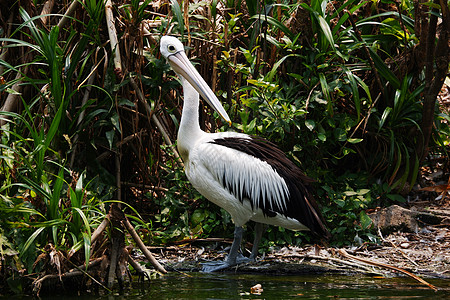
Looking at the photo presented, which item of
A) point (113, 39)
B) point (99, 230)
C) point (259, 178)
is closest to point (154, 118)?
point (113, 39)

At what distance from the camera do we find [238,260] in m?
5.14

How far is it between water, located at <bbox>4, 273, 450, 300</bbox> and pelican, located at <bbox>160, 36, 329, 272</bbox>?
41cm

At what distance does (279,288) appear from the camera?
167 inches

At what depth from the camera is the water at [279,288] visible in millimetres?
3896

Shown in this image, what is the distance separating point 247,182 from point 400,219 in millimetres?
1665

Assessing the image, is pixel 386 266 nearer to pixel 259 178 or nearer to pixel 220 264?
pixel 259 178

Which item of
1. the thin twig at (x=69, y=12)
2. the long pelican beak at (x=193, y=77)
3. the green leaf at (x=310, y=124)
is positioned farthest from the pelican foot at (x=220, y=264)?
the thin twig at (x=69, y=12)

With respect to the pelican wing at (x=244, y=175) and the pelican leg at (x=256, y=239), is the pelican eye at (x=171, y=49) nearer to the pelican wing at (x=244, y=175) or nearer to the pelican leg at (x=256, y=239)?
the pelican wing at (x=244, y=175)

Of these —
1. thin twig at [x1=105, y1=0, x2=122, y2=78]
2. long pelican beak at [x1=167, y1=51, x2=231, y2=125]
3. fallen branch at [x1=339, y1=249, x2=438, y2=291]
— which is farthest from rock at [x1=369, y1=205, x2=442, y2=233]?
thin twig at [x1=105, y1=0, x2=122, y2=78]

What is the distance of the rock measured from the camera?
18.4 feet

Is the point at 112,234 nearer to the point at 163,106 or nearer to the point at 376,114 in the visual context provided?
the point at 163,106

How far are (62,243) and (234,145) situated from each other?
1764 millimetres

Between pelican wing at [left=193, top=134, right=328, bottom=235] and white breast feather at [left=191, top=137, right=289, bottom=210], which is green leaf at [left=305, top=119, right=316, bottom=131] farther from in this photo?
white breast feather at [left=191, top=137, right=289, bottom=210]

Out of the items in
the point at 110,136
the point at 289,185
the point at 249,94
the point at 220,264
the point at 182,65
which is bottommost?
the point at 220,264
